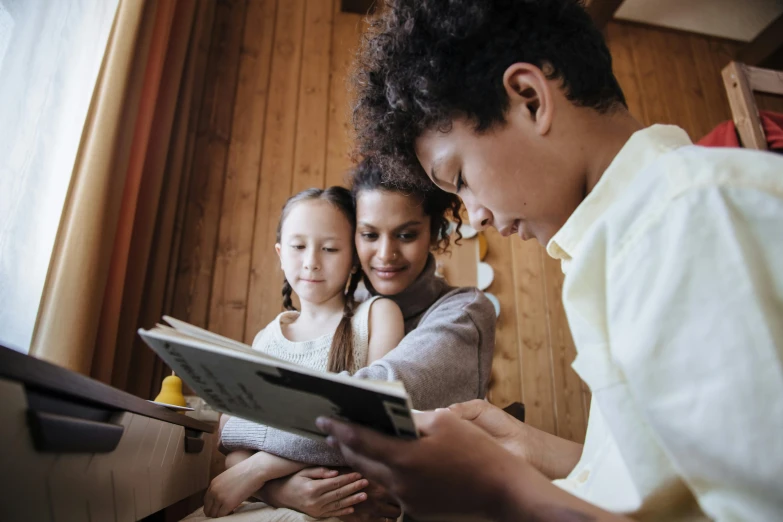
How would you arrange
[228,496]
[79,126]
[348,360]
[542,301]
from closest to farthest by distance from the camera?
[228,496]
[348,360]
[79,126]
[542,301]

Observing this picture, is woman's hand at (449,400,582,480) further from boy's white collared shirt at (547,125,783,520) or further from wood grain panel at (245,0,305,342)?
wood grain panel at (245,0,305,342)

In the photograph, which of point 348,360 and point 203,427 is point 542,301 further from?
point 203,427

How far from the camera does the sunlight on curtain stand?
1076 mm

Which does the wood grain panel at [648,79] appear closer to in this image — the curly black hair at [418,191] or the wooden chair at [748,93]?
the wooden chair at [748,93]

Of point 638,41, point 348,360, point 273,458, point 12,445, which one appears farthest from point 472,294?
point 638,41

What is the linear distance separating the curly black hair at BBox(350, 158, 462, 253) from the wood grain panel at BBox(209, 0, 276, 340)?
0.79 m

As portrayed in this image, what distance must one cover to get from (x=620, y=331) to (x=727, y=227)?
4.5 inches

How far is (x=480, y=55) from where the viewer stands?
2.46 feet

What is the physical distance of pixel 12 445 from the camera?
18.2 inches

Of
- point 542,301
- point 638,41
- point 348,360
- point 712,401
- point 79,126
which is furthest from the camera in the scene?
point 638,41

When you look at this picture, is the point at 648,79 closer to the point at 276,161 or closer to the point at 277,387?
the point at 276,161

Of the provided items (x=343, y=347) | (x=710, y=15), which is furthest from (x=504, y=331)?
(x=710, y=15)

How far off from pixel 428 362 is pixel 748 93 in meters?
1.25

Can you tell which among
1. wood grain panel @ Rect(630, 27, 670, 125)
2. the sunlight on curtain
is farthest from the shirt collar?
wood grain panel @ Rect(630, 27, 670, 125)
